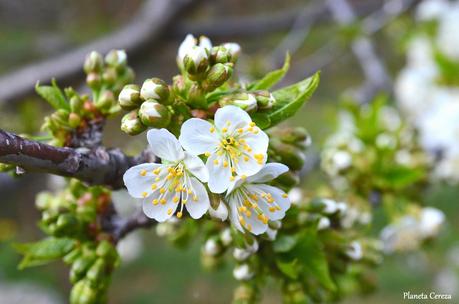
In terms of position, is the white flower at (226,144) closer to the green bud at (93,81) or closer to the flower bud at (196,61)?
the flower bud at (196,61)

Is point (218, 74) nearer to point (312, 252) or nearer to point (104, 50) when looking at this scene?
point (312, 252)

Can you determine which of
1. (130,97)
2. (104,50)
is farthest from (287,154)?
(104,50)

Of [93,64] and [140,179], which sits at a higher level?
[93,64]

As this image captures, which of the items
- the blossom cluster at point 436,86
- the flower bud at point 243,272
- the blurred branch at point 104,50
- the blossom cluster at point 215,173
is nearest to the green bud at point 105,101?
the blossom cluster at point 215,173

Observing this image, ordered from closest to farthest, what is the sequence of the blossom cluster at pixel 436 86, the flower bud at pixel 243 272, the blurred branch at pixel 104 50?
the flower bud at pixel 243 272, the blossom cluster at pixel 436 86, the blurred branch at pixel 104 50

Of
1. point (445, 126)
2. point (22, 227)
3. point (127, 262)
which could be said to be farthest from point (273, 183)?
point (22, 227)

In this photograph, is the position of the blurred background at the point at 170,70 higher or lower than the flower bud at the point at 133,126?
higher
